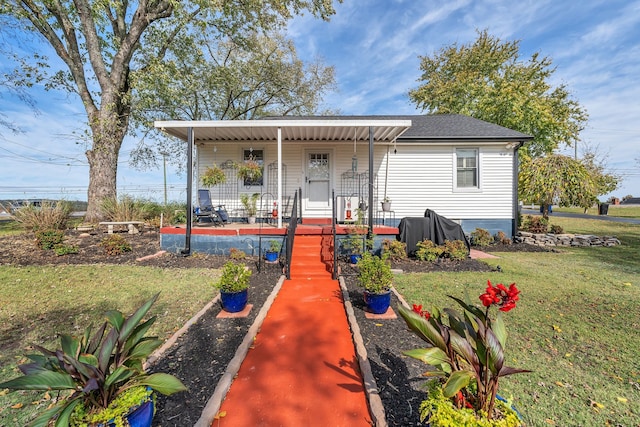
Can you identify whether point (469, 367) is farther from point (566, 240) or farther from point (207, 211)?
point (566, 240)

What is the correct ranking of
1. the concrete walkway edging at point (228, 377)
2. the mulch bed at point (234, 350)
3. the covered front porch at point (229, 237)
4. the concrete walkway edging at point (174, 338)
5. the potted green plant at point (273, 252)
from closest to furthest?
1. the concrete walkway edging at point (228, 377)
2. the mulch bed at point (234, 350)
3. the concrete walkway edging at point (174, 338)
4. the potted green plant at point (273, 252)
5. the covered front porch at point (229, 237)

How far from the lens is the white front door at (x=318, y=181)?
31.1 ft

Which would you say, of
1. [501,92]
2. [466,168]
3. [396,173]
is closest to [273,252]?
[396,173]

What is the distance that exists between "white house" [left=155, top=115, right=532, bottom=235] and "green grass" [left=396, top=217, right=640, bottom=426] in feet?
10.3

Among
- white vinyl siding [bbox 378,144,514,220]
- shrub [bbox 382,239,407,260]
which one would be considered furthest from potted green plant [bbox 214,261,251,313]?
white vinyl siding [bbox 378,144,514,220]

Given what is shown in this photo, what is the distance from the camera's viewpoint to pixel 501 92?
47.1 ft

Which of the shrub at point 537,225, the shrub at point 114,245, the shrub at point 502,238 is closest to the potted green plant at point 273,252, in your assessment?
the shrub at point 114,245

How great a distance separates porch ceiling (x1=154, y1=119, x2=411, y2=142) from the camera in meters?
7.05

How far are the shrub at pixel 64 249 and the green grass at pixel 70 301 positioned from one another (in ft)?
2.79

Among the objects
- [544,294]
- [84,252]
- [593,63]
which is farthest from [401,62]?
[84,252]

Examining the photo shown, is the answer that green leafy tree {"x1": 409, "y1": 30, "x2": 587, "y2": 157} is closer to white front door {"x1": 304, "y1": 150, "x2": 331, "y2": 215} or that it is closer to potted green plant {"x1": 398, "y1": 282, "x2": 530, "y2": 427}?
white front door {"x1": 304, "y1": 150, "x2": 331, "y2": 215}

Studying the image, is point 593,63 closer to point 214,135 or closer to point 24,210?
point 214,135

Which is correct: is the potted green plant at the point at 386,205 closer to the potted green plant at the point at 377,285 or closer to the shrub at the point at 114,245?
the potted green plant at the point at 377,285

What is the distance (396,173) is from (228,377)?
27.6 feet
